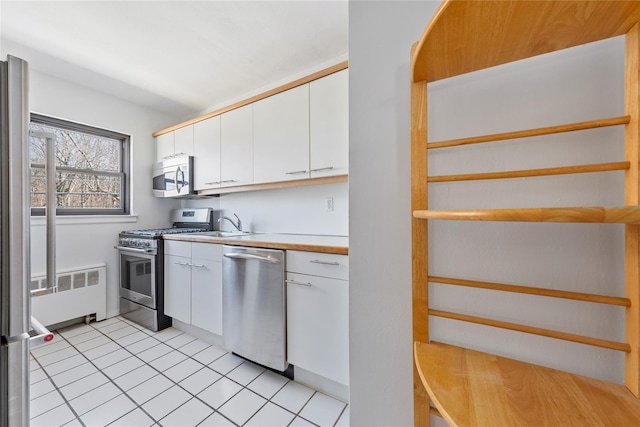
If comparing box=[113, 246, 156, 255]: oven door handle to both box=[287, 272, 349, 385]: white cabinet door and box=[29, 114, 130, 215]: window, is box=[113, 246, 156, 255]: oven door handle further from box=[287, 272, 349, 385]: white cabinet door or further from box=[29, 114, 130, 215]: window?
box=[287, 272, 349, 385]: white cabinet door

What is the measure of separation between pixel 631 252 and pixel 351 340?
722 mm

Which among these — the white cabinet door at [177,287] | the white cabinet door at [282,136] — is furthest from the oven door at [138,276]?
the white cabinet door at [282,136]

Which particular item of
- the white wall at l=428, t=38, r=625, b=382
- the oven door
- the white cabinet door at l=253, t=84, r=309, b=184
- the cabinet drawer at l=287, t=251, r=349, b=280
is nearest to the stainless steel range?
the oven door

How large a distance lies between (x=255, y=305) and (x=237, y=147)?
1.42 metres

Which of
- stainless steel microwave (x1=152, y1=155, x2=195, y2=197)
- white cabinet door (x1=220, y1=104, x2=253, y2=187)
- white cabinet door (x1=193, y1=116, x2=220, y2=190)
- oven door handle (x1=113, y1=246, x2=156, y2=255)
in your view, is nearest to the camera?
white cabinet door (x1=220, y1=104, x2=253, y2=187)

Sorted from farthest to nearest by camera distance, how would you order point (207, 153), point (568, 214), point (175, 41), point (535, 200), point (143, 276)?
point (207, 153)
point (143, 276)
point (175, 41)
point (535, 200)
point (568, 214)

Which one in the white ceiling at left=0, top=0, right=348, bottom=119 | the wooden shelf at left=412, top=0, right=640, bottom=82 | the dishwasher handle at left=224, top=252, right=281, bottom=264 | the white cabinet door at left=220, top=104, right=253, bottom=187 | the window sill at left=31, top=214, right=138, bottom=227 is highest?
the white ceiling at left=0, top=0, right=348, bottom=119

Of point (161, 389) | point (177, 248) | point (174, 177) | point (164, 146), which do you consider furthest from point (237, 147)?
point (161, 389)

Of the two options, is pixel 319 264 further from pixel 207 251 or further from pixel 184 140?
pixel 184 140

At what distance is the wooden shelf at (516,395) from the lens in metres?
0.43

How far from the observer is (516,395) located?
49cm

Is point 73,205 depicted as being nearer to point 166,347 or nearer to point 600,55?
point 166,347

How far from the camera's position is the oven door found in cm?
235

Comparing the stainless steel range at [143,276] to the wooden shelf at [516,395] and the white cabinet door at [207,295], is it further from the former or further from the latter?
the wooden shelf at [516,395]
